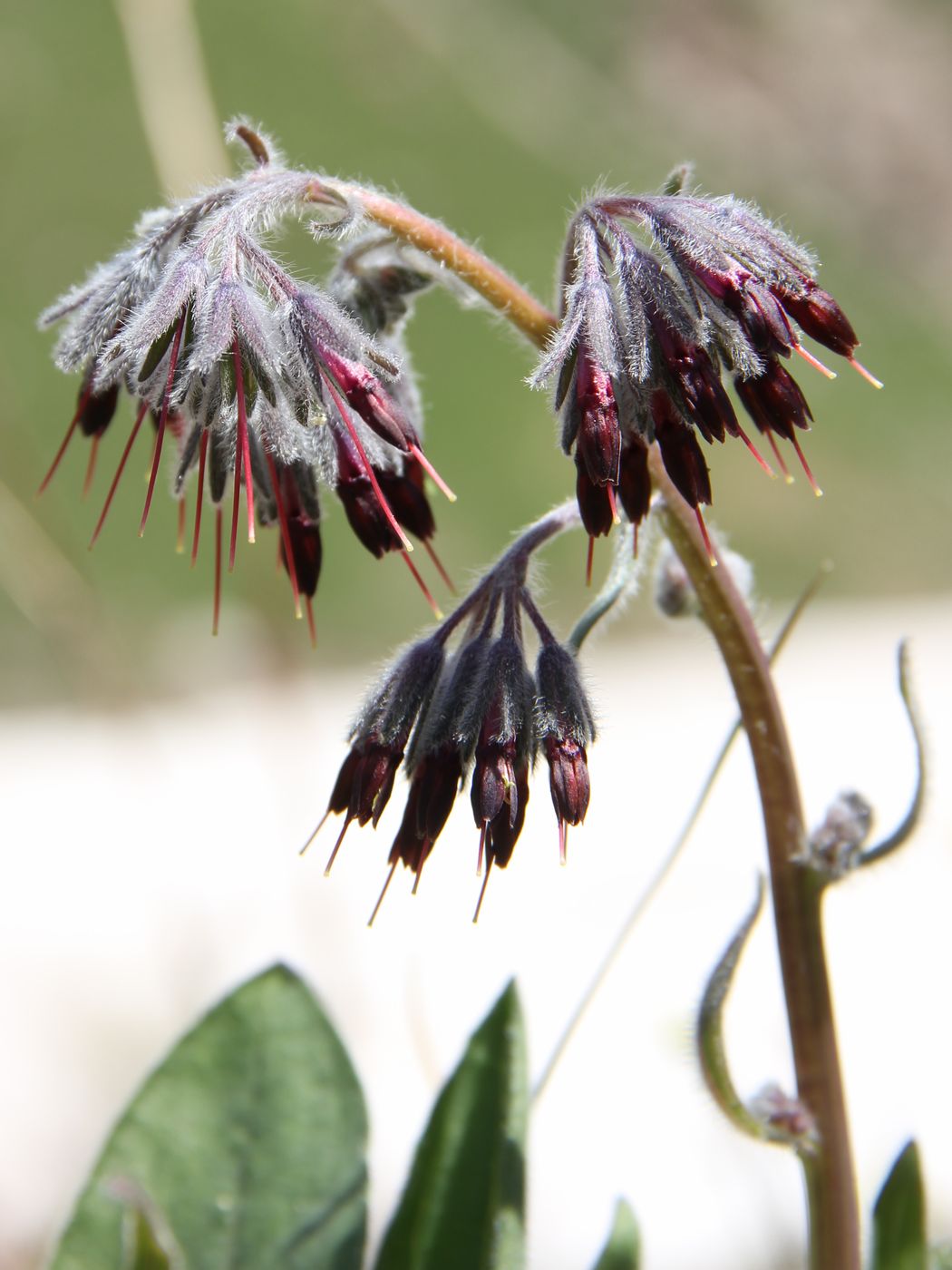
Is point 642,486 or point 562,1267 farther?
point 562,1267

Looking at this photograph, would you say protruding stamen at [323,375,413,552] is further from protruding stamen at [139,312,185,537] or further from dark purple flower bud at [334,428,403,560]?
protruding stamen at [139,312,185,537]

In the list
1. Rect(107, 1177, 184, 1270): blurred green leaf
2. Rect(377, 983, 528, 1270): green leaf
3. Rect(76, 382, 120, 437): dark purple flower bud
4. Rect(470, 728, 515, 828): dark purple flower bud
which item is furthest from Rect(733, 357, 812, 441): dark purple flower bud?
Rect(107, 1177, 184, 1270): blurred green leaf

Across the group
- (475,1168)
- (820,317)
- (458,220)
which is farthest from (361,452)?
(458,220)

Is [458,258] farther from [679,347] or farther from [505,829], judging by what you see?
[505,829]

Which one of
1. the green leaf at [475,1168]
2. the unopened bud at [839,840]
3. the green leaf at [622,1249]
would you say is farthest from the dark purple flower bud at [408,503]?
the green leaf at [622,1249]

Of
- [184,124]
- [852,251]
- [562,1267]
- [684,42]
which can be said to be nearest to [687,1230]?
[562,1267]

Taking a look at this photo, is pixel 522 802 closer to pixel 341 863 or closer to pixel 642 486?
pixel 642 486
